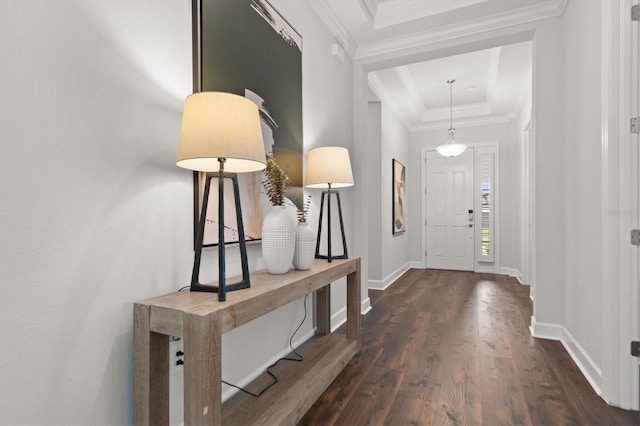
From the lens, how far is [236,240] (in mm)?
1677

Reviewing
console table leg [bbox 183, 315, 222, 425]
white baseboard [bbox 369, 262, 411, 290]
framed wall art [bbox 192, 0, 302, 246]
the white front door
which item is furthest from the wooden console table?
the white front door

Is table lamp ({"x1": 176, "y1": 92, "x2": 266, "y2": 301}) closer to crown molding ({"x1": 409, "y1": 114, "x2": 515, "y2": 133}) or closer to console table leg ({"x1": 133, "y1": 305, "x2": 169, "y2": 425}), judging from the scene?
console table leg ({"x1": 133, "y1": 305, "x2": 169, "y2": 425})

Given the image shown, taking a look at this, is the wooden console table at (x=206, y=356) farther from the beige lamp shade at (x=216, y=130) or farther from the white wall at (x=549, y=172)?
the white wall at (x=549, y=172)

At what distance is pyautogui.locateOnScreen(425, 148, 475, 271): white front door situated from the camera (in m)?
5.72

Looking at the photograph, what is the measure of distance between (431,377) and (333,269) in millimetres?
887

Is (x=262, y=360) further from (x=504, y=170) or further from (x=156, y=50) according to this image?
(x=504, y=170)

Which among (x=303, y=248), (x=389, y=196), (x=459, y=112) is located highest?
(x=459, y=112)

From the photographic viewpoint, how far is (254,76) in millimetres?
1845

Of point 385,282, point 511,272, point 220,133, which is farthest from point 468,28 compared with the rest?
point 511,272

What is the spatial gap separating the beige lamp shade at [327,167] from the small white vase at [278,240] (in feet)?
1.82

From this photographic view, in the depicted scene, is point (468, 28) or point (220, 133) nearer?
point (220, 133)

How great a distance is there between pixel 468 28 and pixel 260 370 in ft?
10.3

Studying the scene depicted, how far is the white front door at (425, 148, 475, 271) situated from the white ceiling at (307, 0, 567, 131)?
73cm

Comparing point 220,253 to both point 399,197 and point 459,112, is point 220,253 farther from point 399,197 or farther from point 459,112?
point 459,112
